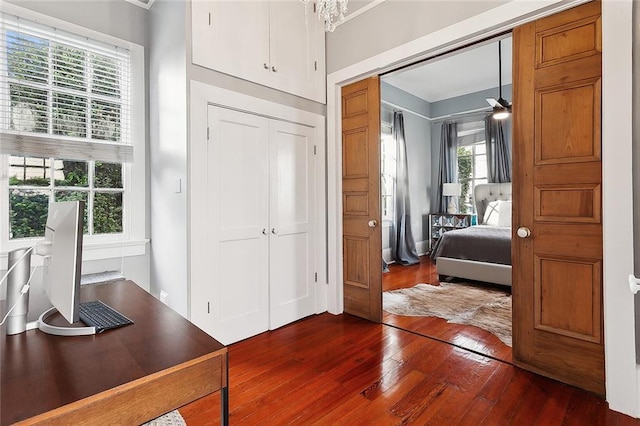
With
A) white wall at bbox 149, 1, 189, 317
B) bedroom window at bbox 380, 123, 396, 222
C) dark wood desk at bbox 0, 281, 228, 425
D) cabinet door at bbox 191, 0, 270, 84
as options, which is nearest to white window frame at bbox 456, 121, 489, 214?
bedroom window at bbox 380, 123, 396, 222

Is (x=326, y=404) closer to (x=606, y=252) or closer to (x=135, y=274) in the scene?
(x=606, y=252)

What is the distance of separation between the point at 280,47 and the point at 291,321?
8.02 ft

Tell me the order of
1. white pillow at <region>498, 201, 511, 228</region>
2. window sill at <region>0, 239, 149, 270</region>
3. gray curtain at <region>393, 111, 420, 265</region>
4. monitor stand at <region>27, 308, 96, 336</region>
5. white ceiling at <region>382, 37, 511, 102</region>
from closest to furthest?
monitor stand at <region>27, 308, 96, 336</region> → window sill at <region>0, 239, 149, 270</region> → white ceiling at <region>382, 37, 511, 102</region> → white pillow at <region>498, 201, 511, 228</region> → gray curtain at <region>393, 111, 420, 265</region>

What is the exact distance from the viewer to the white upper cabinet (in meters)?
2.36

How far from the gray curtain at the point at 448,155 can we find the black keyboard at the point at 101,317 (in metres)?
6.07

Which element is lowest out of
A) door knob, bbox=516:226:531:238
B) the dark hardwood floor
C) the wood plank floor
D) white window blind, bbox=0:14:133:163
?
the wood plank floor

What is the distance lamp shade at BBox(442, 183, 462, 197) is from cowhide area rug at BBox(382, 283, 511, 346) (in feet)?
7.68

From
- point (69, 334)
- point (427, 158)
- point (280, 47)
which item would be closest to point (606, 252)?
point (69, 334)

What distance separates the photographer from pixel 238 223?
2.58 metres

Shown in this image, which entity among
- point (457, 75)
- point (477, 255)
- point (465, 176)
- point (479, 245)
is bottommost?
point (477, 255)

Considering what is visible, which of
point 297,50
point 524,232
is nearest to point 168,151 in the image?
point 297,50

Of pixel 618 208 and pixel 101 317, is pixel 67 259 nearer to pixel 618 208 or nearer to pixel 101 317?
pixel 101 317

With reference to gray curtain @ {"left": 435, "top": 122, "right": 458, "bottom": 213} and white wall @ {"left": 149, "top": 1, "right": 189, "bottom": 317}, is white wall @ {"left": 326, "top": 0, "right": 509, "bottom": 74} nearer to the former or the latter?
white wall @ {"left": 149, "top": 1, "right": 189, "bottom": 317}

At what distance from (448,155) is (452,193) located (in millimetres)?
797
